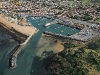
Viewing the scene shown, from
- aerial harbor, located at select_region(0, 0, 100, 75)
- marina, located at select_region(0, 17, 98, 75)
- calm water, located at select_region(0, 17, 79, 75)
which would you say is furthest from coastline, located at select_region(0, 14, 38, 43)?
marina, located at select_region(0, 17, 98, 75)

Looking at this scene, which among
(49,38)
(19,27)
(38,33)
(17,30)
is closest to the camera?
(49,38)

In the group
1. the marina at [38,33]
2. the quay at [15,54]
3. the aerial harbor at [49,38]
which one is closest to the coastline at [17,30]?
the aerial harbor at [49,38]

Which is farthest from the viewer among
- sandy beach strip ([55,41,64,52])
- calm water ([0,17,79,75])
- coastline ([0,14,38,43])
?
coastline ([0,14,38,43])

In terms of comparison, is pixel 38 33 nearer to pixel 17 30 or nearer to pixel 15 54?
pixel 17 30

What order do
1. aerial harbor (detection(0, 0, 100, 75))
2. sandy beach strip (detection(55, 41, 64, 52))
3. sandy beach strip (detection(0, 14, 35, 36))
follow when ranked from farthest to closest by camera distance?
sandy beach strip (detection(0, 14, 35, 36))
sandy beach strip (detection(55, 41, 64, 52))
aerial harbor (detection(0, 0, 100, 75))

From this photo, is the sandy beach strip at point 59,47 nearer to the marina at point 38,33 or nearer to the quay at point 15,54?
the marina at point 38,33

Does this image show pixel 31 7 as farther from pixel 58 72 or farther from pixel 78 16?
pixel 58 72

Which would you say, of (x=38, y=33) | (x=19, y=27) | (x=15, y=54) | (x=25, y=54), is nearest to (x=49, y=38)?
(x=38, y=33)

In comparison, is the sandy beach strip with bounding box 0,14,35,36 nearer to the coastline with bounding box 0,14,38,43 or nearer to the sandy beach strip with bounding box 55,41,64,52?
the coastline with bounding box 0,14,38,43
